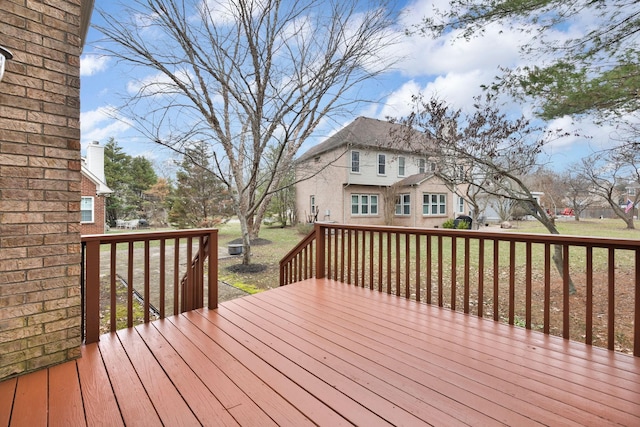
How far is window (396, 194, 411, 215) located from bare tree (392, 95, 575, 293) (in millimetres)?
7969

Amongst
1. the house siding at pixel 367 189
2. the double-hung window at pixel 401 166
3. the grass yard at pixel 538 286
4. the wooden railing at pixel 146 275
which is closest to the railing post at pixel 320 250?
the grass yard at pixel 538 286

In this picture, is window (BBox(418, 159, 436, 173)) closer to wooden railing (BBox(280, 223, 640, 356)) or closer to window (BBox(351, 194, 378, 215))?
wooden railing (BBox(280, 223, 640, 356))

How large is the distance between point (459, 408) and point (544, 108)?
191 inches

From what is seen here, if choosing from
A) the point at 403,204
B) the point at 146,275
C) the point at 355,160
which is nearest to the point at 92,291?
the point at 146,275

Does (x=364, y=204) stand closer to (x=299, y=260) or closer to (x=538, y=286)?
(x=538, y=286)

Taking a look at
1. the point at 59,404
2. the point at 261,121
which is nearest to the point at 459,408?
the point at 59,404

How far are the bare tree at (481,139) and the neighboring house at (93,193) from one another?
10.1 meters

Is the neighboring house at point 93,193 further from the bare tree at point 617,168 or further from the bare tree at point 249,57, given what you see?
the bare tree at point 617,168

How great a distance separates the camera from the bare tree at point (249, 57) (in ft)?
17.7

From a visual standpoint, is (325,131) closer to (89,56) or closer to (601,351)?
(89,56)

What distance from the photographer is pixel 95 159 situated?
409 inches

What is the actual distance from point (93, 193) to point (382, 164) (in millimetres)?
12547

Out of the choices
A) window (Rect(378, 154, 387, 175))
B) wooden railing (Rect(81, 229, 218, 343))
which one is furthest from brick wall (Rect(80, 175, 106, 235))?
window (Rect(378, 154, 387, 175))

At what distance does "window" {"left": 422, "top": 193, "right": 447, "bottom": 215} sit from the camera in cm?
1573
